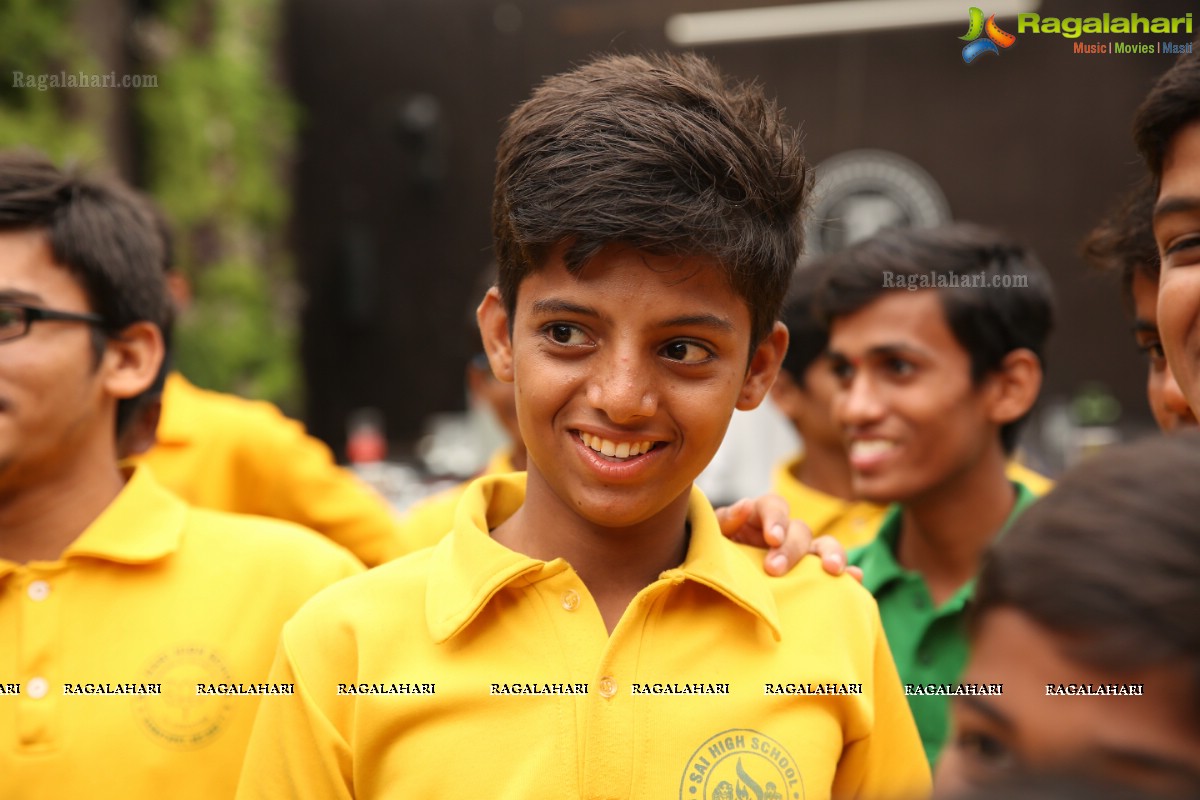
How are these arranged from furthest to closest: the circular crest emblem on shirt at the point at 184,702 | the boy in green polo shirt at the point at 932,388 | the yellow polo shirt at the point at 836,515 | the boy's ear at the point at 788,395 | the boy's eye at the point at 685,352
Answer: the boy's ear at the point at 788,395 < the yellow polo shirt at the point at 836,515 < the boy in green polo shirt at the point at 932,388 < the circular crest emblem on shirt at the point at 184,702 < the boy's eye at the point at 685,352

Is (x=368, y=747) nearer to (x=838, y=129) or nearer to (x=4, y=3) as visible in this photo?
(x=4, y=3)

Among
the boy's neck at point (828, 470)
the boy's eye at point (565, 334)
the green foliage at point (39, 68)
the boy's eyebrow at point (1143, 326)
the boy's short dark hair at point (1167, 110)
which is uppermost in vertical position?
the green foliage at point (39, 68)

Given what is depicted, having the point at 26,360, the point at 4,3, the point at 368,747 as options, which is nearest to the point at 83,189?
the point at 26,360

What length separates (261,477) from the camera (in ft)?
11.4

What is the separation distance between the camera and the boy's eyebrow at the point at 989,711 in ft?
3.06

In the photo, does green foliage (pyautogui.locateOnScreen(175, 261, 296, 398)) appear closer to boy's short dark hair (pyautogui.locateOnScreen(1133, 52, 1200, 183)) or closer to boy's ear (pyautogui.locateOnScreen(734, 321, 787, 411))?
boy's ear (pyautogui.locateOnScreen(734, 321, 787, 411))

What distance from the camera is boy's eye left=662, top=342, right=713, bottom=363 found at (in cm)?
159

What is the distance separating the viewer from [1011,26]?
302 inches

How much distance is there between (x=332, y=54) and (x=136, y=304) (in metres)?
7.87

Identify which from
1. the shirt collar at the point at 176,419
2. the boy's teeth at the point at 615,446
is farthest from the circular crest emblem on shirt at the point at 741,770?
the shirt collar at the point at 176,419

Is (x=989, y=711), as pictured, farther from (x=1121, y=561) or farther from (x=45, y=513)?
(x=45, y=513)

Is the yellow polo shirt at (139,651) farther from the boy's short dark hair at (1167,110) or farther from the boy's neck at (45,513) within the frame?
the boy's short dark hair at (1167,110)

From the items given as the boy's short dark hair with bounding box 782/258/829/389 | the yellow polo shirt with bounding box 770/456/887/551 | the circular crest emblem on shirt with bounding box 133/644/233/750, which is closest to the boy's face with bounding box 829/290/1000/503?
the yellow polo shirt with bounding box 770/456/887/551

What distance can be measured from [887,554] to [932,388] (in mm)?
403
